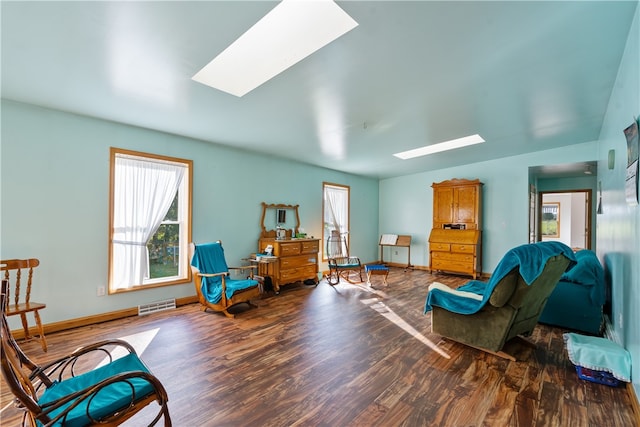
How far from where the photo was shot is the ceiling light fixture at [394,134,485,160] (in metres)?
4.61

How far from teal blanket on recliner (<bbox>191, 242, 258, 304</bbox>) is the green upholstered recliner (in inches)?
98.0

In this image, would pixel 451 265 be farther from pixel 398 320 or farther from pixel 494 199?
pixel 398 320

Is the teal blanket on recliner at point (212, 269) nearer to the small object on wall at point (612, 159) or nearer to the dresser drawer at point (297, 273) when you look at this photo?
the dresser drawer at point (297, 273)

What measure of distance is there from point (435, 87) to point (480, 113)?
1.09m

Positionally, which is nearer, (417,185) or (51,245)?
(51,245)

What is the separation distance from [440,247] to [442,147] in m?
2.40

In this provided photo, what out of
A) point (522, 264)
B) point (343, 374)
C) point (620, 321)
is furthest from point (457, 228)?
point (343, 374)

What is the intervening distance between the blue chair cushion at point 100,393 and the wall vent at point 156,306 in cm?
246

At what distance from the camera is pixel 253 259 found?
496 centimetres

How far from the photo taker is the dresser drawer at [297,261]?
500 centimetres

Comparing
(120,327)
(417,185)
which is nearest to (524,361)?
(120,327)

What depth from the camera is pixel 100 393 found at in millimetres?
1394

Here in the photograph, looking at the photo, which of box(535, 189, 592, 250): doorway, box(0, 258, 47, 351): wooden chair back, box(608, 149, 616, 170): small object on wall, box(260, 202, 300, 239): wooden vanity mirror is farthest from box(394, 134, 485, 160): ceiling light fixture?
box(535, 189, 592, 250): doorway

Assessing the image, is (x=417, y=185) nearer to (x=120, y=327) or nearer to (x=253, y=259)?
(x=253, y=259)
